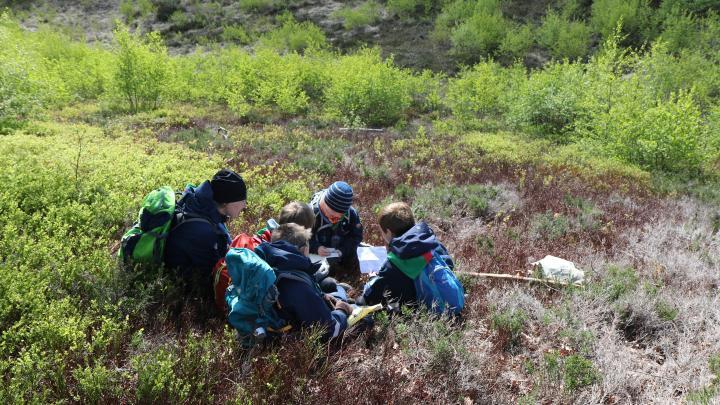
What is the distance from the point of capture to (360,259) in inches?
173

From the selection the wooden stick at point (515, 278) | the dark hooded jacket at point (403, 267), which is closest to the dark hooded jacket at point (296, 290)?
the dark hooded jacket at point (403, 267)

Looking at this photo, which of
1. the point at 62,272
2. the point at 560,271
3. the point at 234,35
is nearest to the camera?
the point at 62,272

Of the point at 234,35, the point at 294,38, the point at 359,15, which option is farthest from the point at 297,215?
the point at 234,35

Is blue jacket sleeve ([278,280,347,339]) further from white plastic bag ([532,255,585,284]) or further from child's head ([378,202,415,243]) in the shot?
white plastic bag ([532,255,585,284])

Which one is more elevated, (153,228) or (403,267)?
(153,228)

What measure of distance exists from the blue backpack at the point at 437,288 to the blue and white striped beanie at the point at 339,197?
1.19 meters

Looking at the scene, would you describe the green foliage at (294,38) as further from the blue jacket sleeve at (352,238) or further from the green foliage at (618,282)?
the green foliage at (618,282)

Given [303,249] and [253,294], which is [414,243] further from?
[253,294]

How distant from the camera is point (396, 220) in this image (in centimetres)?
365

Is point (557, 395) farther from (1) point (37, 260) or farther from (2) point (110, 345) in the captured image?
(1) point (37, 260)

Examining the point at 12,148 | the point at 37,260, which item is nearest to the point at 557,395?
the point at 37,260

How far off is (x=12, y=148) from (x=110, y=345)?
5.78 metres

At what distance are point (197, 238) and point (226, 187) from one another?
20.3 inches

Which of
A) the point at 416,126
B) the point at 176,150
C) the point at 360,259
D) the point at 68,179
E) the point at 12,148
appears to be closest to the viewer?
the point at 360,259
